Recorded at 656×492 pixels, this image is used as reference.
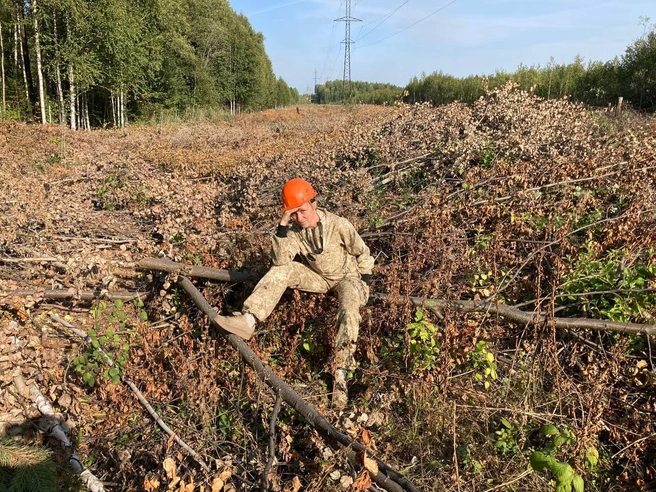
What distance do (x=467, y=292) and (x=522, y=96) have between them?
4.77 meters

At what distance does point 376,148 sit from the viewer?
7555 mm

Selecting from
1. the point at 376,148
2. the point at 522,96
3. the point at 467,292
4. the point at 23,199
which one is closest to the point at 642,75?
the point at 522,96

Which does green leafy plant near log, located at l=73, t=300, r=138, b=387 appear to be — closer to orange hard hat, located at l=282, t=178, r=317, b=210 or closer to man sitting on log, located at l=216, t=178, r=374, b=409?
man sitting on log, located at l=216, t=178, r=374, b=409

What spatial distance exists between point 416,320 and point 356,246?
87 centimetres

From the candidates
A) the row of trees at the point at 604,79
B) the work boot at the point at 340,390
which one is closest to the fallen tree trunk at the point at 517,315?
the work boot at the point at 340,390

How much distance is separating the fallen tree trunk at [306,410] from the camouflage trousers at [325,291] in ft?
1.21

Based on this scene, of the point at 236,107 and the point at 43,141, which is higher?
the point at 236,107

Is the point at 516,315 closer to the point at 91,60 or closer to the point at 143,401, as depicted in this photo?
the point at 143,401

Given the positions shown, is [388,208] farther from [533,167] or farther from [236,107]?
[236,107]

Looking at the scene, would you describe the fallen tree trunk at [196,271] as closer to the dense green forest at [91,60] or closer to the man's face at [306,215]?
the man's face at [306,215]

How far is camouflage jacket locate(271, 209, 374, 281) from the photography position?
3926mm

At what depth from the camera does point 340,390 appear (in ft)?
10.9

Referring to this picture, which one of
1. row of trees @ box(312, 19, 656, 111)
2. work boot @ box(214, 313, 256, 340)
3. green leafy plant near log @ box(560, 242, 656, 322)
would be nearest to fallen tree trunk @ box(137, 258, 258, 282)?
work boot @ box(214, 313, 256, 340)

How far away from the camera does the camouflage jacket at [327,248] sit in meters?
3.93
